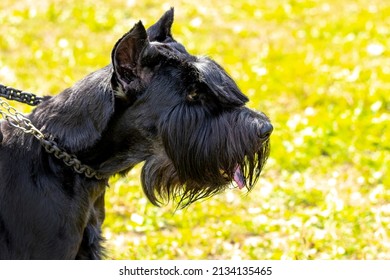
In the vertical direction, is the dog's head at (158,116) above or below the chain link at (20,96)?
below

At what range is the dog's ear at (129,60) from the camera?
3.98 m

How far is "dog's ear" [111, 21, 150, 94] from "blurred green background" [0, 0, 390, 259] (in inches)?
51.3

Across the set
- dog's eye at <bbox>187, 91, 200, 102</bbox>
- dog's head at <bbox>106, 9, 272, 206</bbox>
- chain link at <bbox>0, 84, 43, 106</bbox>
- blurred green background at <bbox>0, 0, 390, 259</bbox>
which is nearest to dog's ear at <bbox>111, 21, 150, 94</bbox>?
dog's head at <bbox>106, 9, 272, 206</bbox>

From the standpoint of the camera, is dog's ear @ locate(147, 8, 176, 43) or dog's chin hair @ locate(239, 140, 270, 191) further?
dog's ear @ locate(147, 8, 176, 43)

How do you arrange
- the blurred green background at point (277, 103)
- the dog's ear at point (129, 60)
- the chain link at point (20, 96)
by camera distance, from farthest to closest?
the blurred green background at point (277, 103), the chain link at point (20, 96), the dog's ear at point (129, 60)

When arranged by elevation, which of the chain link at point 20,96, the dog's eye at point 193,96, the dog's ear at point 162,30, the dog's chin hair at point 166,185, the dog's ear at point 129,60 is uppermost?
the dog's ear at point 162,30

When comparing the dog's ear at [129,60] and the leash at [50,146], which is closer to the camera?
the dog's ear at [129,60]

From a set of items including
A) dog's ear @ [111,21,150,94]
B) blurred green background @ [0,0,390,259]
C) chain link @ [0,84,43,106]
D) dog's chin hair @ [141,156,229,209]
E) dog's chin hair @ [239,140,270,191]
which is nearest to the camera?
dog's ear @ [111,21,150,94]

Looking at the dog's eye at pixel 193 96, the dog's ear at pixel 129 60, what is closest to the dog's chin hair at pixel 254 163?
the dog's eye at pixel 193 96

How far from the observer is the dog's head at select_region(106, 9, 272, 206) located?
4.16 meters

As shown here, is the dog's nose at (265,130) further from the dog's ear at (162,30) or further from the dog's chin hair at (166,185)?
the dog's ear at (162,30)

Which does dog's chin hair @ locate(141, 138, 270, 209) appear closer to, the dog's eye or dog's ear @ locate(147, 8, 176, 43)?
the dog's eye

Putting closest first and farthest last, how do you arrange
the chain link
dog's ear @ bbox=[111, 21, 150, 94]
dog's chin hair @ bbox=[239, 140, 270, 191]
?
1. dog's ear @ bbox=[111, 21, 150, 94]
2. dog's chin hair @ bbox=[239, 140, 270, 191]
3. the chain link

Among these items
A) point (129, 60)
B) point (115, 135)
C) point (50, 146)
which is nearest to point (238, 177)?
point (115, 135)
